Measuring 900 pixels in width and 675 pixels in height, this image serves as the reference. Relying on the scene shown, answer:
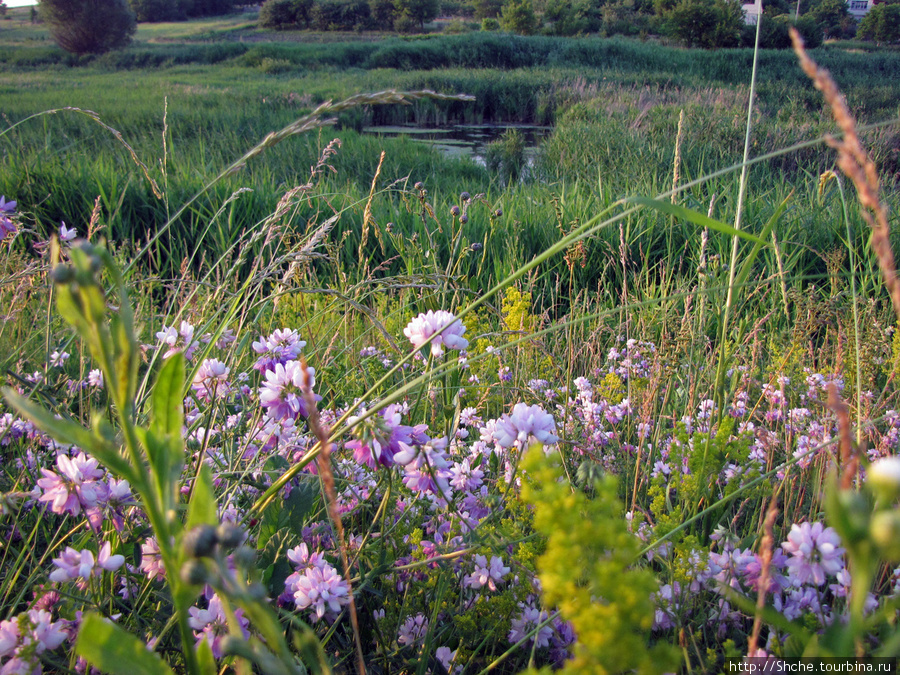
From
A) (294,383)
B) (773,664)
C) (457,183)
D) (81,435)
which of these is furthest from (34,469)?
(457,183)

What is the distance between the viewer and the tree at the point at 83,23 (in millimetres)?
31312

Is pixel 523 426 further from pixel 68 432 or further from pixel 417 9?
pixel 417 9

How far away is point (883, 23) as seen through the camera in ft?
142

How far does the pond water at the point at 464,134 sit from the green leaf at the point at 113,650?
377 inches

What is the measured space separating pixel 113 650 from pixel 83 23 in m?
41.2

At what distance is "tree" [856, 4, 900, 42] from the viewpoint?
4281 centimetres

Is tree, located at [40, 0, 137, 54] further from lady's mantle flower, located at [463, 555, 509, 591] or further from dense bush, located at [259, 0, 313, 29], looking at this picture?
lady's mantle flower, located at [463, 555, 509, 591]

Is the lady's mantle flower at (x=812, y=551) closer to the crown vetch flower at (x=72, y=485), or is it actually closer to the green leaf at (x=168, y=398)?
the green leaf at (x=168, y=398)

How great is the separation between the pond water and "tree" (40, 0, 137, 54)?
93.5ft

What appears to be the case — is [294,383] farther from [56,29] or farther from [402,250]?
[56,29]

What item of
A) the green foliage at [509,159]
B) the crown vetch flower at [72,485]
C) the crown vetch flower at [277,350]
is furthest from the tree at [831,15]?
the crown vetch flower at [72,485]

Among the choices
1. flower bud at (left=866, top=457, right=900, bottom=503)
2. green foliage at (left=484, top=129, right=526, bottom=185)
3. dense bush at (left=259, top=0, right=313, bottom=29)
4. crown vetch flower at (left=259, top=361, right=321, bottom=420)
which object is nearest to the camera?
flower bud at (left=866, top=457, right=900, bottom=503)

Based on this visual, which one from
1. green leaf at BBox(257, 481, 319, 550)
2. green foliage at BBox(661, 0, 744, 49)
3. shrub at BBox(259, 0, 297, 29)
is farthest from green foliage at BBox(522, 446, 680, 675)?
shrub at BBox(259, 0, 297, 29)

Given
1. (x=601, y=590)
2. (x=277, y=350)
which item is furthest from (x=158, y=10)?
(x=601, y=590)
